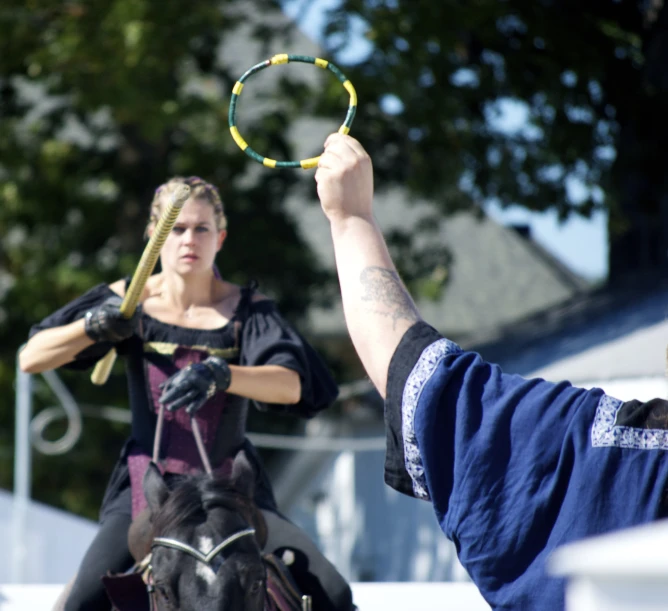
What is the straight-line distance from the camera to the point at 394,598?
4.12 m

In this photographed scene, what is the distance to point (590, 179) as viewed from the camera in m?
11.4

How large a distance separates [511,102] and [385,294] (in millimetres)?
9951

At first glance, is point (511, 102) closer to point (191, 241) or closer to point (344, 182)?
point (191, 241)

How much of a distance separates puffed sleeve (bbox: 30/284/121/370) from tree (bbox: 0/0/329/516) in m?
7.02

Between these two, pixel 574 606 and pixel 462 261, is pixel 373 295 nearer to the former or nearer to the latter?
pixel 574 606

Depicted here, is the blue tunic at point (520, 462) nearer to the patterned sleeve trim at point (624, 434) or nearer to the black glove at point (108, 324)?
the patterned sleeve trim at point (624, 434)

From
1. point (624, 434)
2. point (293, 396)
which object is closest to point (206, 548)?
point (293, 396)

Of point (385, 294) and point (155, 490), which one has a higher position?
point (385, 294)

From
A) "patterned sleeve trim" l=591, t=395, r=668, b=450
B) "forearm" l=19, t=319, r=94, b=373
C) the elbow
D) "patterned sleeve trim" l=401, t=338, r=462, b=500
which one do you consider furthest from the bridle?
"patterned sleeve trim" l=591, t=395, r=668, b=450

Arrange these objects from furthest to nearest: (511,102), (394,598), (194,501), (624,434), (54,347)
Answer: (511,102)
(394,598)
(54,347)
(194,501)
(624,434)

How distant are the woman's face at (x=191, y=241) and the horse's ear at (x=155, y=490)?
77 cm

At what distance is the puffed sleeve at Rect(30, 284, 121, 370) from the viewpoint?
3.84m

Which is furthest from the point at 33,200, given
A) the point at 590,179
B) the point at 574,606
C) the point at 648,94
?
the point at 574,606

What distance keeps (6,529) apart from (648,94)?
7.59 meters
